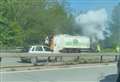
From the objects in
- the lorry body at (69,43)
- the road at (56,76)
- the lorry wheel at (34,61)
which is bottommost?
the road at (56,76)

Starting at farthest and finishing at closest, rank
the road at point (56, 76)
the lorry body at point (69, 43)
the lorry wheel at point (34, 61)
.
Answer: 1. the lorry body at point (69, 43)
2. the lorry wheel at point (34, 61)
3. the road at point (56, 76)

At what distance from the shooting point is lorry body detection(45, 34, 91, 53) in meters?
63.9

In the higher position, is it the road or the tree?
the tree

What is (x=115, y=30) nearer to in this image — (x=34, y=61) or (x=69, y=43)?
(x=69, y=43)

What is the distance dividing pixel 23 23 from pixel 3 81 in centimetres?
5498

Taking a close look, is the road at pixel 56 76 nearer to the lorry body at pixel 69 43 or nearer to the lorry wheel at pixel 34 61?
the lorry wheel at pixel 34 61

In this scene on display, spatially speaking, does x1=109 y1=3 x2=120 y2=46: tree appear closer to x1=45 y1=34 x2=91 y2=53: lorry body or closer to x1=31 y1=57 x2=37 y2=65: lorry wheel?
x1=45 y1=34 x2=91 y2=53: lorry body

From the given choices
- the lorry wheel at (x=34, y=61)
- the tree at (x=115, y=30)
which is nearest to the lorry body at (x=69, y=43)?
the tree at (x=115, y=30)

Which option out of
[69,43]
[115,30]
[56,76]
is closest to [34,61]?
[56,76]

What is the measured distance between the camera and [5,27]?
1666 centimetres

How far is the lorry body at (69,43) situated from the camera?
63872 millimetres

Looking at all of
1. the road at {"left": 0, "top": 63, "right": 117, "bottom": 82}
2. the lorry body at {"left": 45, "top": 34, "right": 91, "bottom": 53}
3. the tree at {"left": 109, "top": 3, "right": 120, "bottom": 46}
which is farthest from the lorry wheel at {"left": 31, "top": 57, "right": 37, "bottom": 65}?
the lorry body at {"left": 45, "top": 34, "right": 91, "bottom": 53}

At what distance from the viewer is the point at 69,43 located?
6644 cm

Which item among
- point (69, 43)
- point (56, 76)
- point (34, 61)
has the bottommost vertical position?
point (56, 76)
